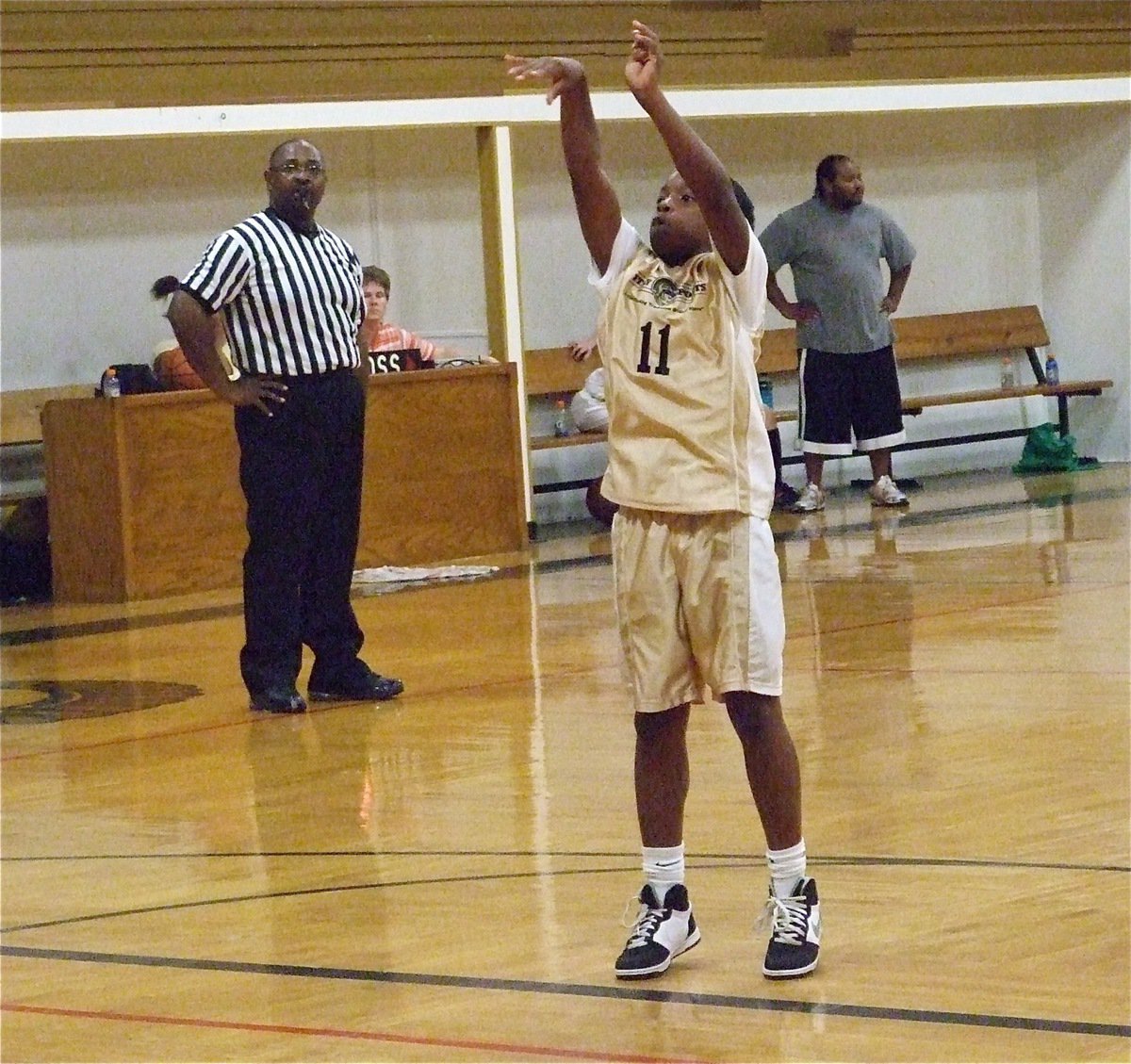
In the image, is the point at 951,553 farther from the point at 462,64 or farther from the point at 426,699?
the point at 462,64

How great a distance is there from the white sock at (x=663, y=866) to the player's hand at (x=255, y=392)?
339 centimetres

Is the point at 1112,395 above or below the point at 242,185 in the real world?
below

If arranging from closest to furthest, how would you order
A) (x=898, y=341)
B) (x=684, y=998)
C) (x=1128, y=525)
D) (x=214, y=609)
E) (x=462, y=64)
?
(x=684, y=998)
(x=214, y=609)
(x=1128, y=525)
(x=462, y=64)
(x=898, y=341)

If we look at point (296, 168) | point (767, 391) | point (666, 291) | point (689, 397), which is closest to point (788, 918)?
point (689, 397)

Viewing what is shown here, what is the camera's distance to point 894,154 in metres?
15.7

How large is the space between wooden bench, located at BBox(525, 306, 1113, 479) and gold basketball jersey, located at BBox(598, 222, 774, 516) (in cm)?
1002

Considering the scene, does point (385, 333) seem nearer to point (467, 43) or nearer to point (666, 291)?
point (467, 43)

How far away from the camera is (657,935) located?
3752 mm

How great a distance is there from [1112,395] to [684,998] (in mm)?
12801

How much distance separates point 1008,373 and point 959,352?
0.50 meters

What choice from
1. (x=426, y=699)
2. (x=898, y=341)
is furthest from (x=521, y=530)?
(x=426, y=699)

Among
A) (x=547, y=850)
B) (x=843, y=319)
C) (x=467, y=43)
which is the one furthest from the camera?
(x=467, y=43)

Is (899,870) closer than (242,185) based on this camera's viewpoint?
Yes

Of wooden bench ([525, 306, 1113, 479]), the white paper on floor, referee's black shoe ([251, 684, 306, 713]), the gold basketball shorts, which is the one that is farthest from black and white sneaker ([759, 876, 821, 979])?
wooden bench ([525, 306, 1113, 479])
